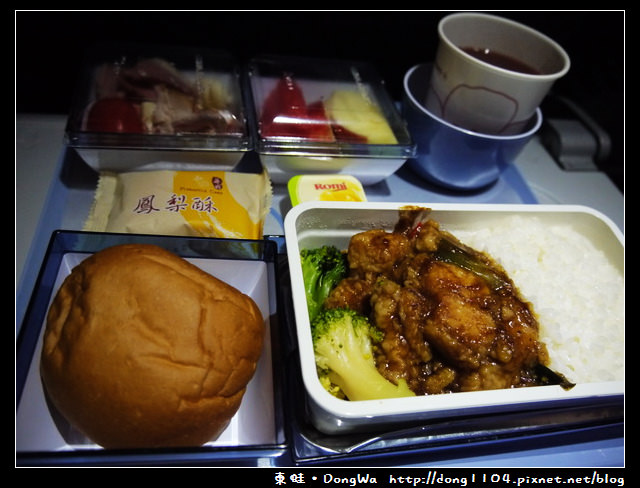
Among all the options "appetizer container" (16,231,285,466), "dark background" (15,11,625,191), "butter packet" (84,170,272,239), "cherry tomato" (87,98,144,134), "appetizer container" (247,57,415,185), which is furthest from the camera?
"dark background" (15,11,625,191)

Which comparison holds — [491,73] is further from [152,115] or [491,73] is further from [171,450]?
[171,450]

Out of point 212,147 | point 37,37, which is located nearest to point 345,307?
point 212,147

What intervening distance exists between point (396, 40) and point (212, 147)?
991 millimetres

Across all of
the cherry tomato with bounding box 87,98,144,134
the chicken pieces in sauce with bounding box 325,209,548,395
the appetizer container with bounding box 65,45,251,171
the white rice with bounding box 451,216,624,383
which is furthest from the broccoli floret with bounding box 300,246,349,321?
the cherry tomato with bounding box 87,98,144,134

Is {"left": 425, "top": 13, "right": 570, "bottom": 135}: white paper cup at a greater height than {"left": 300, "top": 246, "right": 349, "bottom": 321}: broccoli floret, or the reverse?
{"left": 425, "top": 13, "right": 570, "bottom": 135}: white paper cup

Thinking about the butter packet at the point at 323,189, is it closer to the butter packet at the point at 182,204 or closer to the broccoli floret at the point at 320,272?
the butter packet at the point at 182,204

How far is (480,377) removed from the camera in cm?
114

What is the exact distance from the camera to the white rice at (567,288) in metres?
1.26

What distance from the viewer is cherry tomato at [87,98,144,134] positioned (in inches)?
60.9

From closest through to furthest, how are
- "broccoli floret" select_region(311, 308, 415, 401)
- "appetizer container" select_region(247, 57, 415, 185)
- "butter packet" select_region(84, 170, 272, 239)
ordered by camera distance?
"broccoli floret" select_region(311, 308, 415, 401)
"butter packet" select_region(84, 170, 272, 239)
"appetizer container" select_region(247, 57, 415, 185)

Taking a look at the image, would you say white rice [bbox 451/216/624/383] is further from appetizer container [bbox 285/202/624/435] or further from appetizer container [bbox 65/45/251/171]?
appetizer container [bbox 65/45/251/171]

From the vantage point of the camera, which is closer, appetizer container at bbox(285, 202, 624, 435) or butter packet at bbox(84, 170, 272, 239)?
appetizer container at bbox(285, 202, 624, 435)

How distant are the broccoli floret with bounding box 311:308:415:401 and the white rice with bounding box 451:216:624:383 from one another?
0.45 m

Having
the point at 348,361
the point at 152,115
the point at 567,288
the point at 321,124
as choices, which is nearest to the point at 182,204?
the point at 152,115
